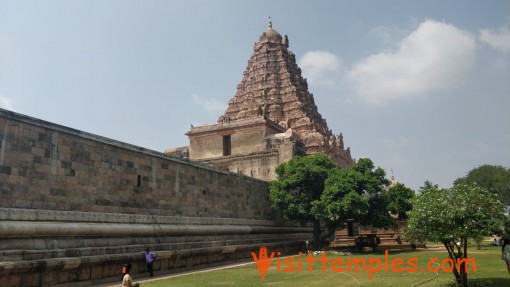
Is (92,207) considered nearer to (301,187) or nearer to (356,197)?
(356,197)

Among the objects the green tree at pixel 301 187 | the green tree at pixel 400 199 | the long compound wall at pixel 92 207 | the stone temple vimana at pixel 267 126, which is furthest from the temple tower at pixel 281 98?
the long compound wall at pixel 92 207

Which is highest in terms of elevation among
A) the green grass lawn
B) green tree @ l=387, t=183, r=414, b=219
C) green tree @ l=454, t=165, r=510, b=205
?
green tree @ l=454, t=165, r=510, b=205

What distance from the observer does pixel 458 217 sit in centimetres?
882

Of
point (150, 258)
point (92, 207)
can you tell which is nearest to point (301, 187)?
point (150, 258)

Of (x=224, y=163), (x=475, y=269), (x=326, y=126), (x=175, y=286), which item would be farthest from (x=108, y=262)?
(x=326, y=126)

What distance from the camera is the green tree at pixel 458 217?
8.78m

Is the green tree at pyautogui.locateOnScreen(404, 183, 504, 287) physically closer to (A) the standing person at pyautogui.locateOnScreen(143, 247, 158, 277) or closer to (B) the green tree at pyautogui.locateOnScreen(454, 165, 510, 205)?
(A) the standing person at pyautogui.locateOnScreen(143, 247, 158, 277)

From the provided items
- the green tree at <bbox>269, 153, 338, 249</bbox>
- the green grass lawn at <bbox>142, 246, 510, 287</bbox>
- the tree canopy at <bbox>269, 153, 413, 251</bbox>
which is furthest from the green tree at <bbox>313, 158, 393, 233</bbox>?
the green grass lawn at <bbox>142, 246, 510, 287</bbox>

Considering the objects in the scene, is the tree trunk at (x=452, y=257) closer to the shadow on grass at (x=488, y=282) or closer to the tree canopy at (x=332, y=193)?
the shadow on grass at (x=488, y=282)

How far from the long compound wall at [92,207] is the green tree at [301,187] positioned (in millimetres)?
4997

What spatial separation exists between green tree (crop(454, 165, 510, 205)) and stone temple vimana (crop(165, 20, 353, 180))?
1215cm

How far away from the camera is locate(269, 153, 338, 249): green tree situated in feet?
76.1

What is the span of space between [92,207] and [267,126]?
18751mm

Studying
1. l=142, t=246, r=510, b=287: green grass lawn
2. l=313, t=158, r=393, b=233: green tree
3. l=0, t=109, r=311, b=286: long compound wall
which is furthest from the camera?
l=313, t=158, r=393, b=233: green tree
